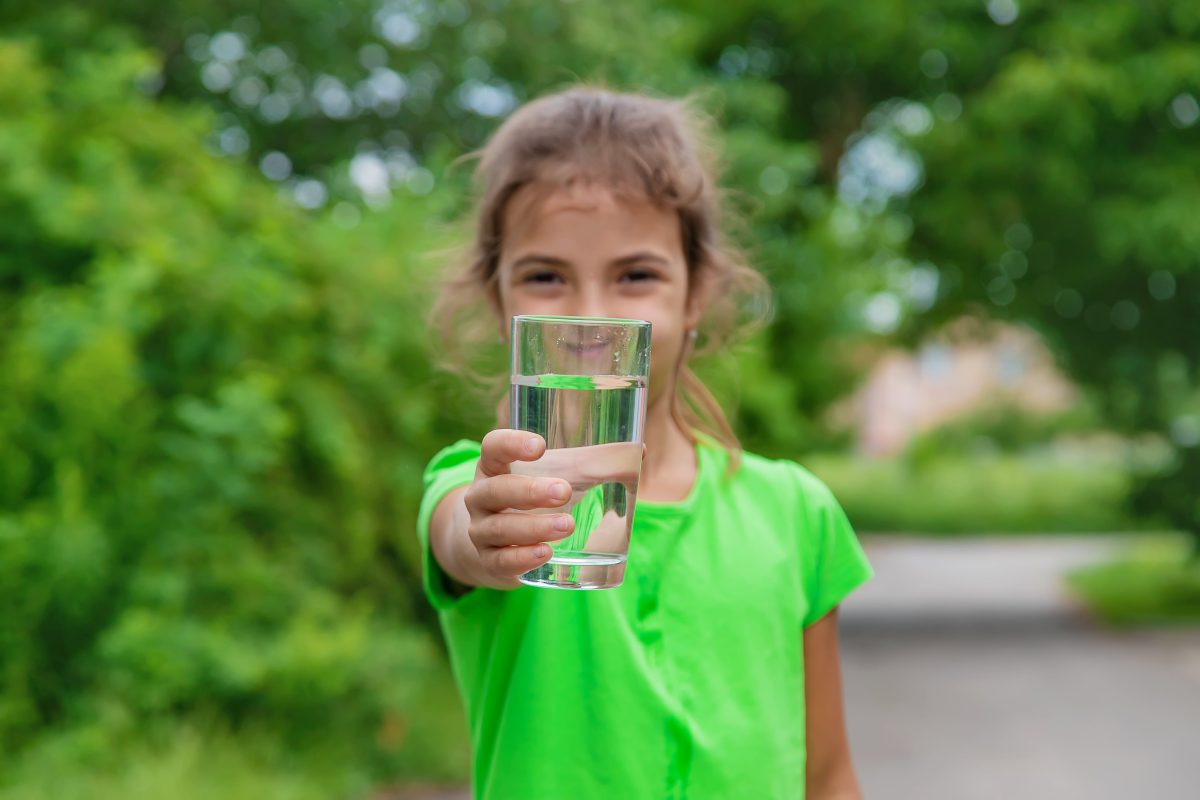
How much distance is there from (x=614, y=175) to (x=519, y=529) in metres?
0.71

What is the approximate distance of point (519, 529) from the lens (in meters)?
1.22

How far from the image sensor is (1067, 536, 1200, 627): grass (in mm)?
14438

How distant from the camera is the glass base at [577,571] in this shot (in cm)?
125

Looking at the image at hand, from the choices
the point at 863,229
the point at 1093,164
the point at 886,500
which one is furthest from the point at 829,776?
the point at 886,500

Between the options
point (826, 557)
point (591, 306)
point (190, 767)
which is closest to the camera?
point (591, 306)

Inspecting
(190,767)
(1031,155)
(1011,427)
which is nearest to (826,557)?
(190,767)

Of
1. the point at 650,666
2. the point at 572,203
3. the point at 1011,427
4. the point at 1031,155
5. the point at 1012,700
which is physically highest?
the point at 1031,155

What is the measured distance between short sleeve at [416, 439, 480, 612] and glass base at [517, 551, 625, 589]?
402mm

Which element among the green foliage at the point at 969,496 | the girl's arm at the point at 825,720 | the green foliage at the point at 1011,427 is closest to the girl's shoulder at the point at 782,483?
the girl's arm at the point at 825,720

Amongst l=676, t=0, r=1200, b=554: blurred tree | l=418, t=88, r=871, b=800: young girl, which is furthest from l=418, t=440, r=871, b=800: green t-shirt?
l=676, t=0, r=1200, b=554: blurred tree

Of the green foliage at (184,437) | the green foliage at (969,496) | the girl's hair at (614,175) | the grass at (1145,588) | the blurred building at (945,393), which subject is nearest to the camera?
the girl's hair at (614,175)

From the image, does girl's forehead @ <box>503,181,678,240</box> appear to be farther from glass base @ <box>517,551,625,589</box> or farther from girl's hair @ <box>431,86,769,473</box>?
glass base @ <box>517,551,625,589</box>

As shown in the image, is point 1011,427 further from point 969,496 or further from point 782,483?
point 782,483

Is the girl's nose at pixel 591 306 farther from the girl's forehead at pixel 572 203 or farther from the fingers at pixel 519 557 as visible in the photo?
the fingers at pixel 519 557
